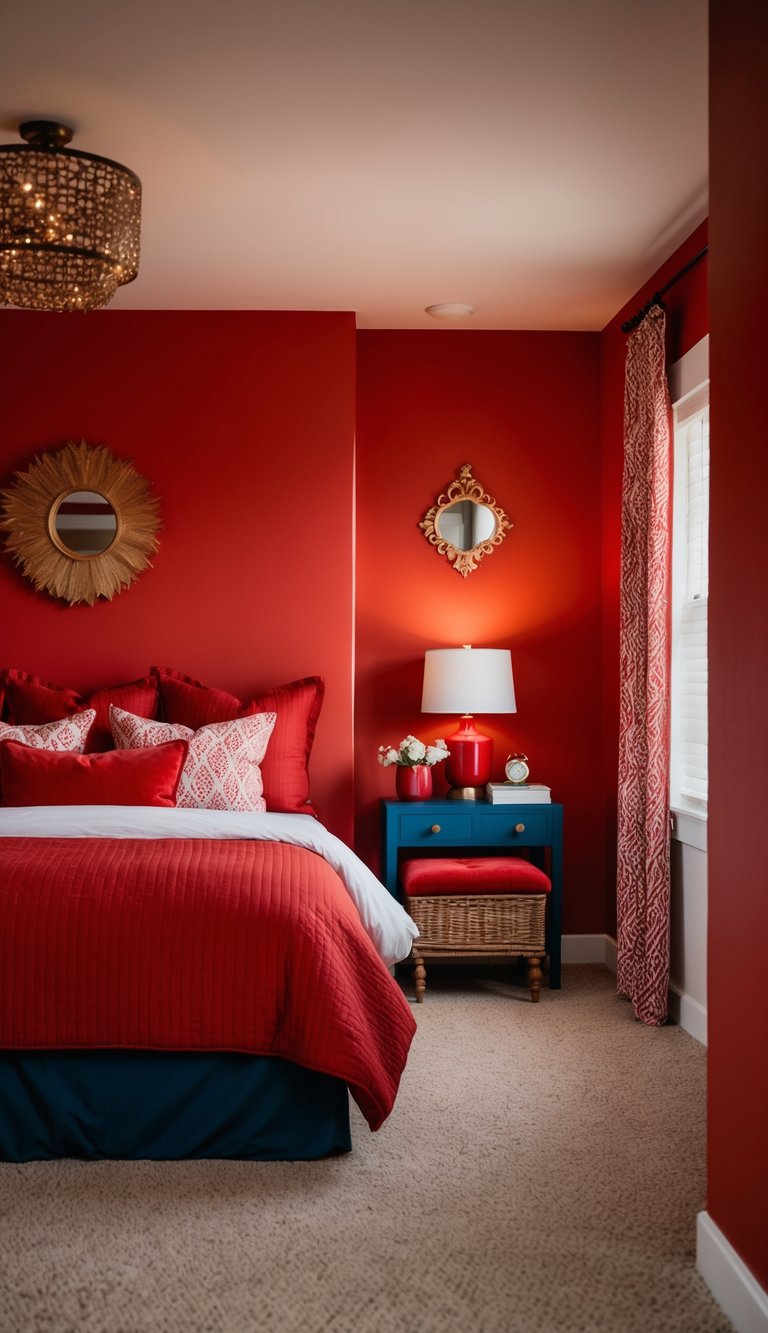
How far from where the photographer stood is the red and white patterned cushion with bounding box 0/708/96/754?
4312 millimetres

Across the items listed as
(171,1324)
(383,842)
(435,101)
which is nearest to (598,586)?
(383,842)

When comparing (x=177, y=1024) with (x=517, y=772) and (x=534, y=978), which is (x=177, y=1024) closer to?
(x=534, y=978)

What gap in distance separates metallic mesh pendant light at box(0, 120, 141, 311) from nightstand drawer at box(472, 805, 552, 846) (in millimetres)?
2456

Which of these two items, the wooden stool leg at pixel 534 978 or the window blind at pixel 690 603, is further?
the wooden stool leg at pixel 534 978

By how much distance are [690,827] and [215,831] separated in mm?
1626

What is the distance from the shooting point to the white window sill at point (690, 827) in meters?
3.83

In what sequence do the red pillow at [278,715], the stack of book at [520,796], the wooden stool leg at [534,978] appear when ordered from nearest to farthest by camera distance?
the wooden stool leg at [534,978] < the red pillow at [278,715] < the stack of book at [520,796]

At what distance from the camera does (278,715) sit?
4.61 m

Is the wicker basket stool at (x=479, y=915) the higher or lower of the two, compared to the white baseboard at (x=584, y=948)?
higher

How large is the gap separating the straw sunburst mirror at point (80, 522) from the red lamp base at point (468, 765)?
5.03ft

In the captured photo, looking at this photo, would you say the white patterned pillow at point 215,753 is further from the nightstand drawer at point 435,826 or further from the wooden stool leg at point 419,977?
the wooden stool leg at point 419,977

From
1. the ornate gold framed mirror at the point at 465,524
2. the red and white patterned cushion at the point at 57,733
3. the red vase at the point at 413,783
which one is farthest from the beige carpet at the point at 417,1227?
the ornate gold framed mirror at the point at 465,524

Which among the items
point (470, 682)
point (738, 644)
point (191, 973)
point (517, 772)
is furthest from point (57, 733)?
point (738, 644)

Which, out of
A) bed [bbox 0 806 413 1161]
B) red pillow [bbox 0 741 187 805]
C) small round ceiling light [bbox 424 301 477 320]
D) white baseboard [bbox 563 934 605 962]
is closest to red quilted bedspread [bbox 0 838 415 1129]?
bed [bbox 0 806 413 1161]
